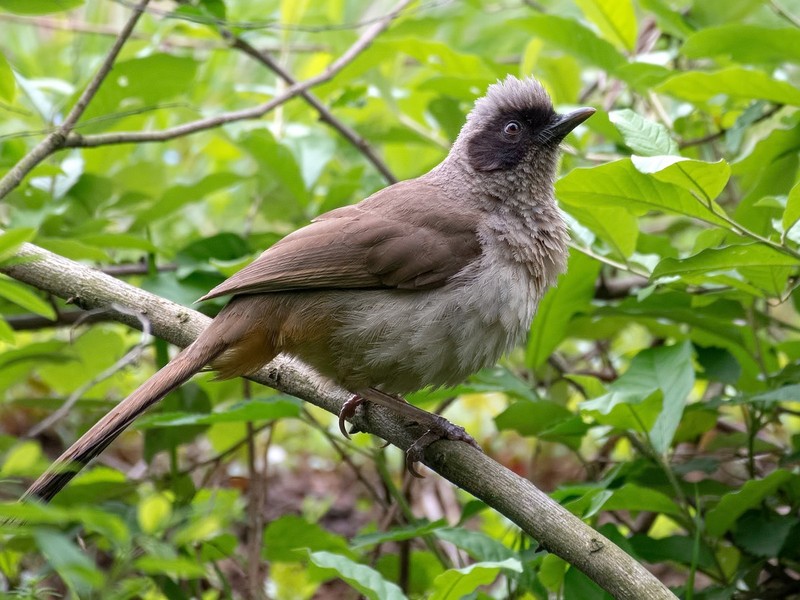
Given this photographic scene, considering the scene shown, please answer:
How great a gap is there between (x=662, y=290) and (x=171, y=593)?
2.22 m

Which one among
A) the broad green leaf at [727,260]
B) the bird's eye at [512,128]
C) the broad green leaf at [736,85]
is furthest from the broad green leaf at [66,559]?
the bird's eye at [512,128]

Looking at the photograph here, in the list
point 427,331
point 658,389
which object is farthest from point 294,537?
point 658,389

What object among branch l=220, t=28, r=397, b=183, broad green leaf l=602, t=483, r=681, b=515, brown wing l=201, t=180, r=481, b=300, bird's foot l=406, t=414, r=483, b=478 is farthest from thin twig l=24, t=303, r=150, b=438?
branch l=220, t=28, r=397, b=183

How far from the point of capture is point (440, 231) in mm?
3533

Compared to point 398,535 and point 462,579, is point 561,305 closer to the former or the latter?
point 398,535

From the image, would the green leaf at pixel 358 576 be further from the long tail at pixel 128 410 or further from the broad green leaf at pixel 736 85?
the broad green leaf at pixel 736 85

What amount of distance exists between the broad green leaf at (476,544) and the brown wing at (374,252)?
89cm

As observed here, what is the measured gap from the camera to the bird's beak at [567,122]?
3.70 meters

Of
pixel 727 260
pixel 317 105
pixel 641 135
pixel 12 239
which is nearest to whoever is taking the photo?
pixel 12 239

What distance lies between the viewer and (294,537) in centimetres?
357

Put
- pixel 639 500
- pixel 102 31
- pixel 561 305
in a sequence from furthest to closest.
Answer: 1. pixel 102 31
2. pixel 561 305
3. pixel 639 500

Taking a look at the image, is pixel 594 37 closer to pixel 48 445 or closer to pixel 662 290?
pixel 662 290

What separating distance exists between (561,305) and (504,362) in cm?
98

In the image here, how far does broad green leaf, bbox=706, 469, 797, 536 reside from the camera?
3061 mm
